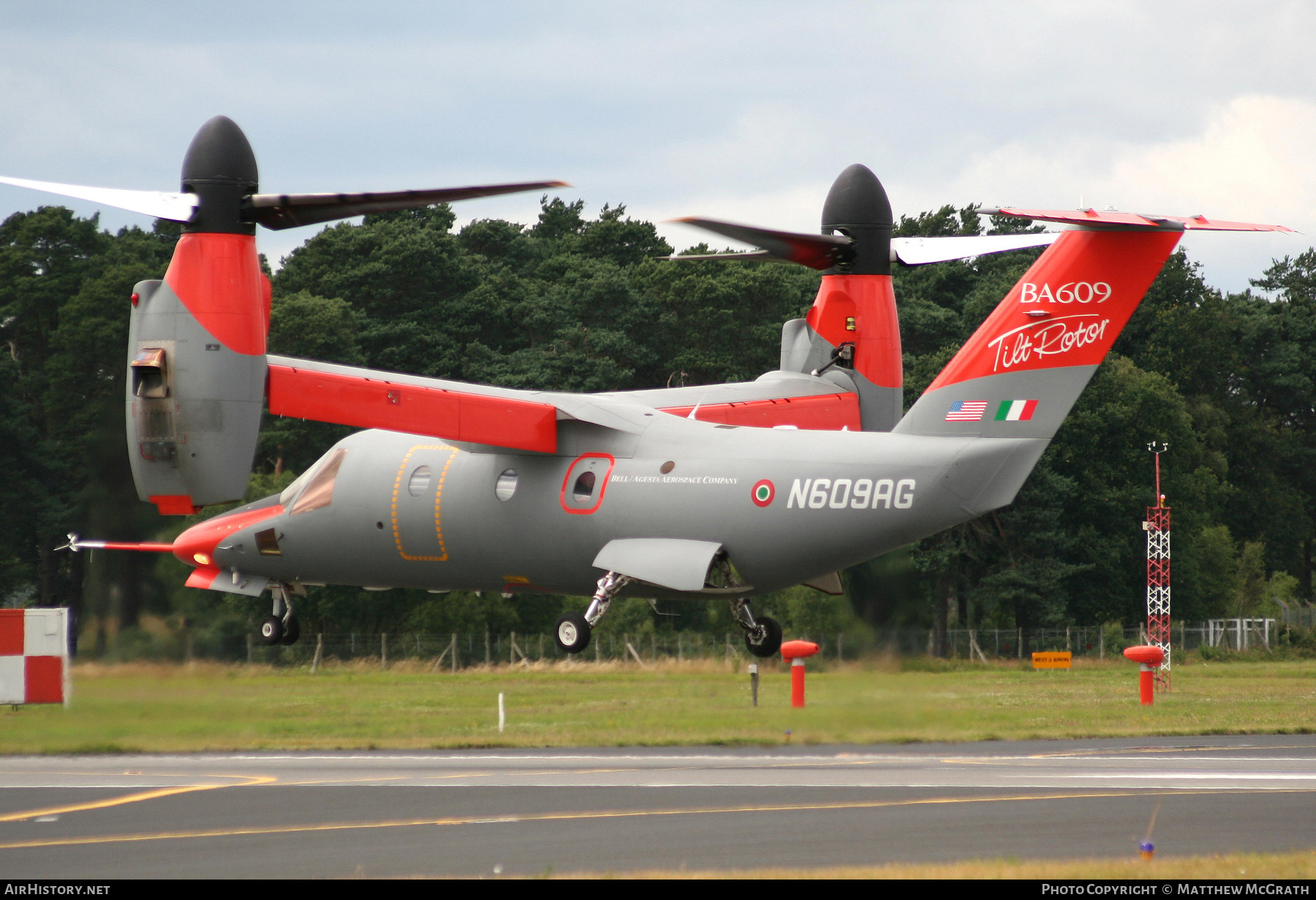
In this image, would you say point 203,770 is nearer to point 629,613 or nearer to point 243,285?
point 243,285

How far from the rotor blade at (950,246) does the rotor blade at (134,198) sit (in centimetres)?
1305

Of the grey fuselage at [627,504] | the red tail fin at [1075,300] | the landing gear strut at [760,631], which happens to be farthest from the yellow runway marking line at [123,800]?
the red tail fin at [1075,300]

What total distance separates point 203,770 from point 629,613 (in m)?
30.5

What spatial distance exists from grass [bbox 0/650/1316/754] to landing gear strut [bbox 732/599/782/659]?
95 cm

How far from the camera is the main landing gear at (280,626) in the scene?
28.3 meters

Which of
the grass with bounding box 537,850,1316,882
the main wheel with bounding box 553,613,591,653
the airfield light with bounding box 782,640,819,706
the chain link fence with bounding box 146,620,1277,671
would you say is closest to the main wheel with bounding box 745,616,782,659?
the airfield light with bounding box 782,640,819,706

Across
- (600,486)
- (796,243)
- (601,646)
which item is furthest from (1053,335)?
(601,646)

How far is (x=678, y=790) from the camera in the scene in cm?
1950

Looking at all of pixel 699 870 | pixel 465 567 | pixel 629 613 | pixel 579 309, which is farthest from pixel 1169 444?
pixel 699 870

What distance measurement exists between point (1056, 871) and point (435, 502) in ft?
49.3

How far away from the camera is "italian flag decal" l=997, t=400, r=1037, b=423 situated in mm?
22422

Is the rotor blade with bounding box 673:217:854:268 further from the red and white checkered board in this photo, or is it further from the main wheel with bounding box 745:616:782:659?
the red and white checkered board

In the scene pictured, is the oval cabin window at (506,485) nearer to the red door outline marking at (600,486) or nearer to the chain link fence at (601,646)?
the red door outline marking at (600,486)

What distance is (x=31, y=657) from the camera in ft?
94.5
